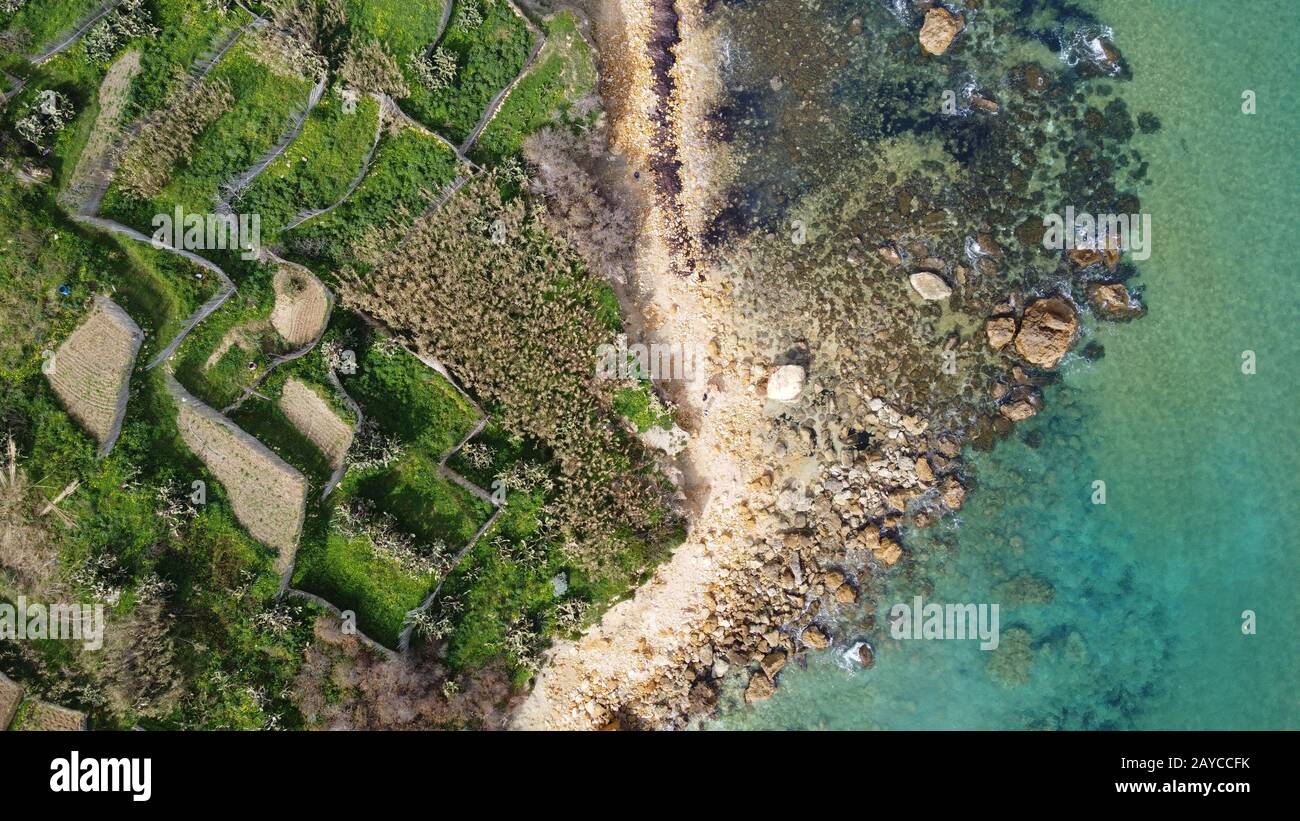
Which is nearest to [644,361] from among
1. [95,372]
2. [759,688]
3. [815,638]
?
[815,638]

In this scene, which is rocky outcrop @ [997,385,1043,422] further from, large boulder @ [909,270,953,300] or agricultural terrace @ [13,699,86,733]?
agricultural terrace @ [13,699,86,733]

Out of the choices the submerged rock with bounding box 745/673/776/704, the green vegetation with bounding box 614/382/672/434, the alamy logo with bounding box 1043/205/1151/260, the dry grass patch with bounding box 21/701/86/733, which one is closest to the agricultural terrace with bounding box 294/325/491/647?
the green vegetation with bounding box 614/382/672/434

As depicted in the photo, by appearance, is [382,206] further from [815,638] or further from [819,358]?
[815,638]

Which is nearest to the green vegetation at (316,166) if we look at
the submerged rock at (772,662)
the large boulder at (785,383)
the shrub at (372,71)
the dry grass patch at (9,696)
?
the shrub at (372,71)

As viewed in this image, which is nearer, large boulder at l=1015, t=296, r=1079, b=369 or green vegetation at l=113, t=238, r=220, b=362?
green vegetation at l=113, t=238, r=220, b=362

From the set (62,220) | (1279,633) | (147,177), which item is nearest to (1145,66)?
(1279,633)
